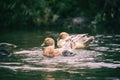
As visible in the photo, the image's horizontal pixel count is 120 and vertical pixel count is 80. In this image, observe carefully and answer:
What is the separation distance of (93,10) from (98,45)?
16.9 m

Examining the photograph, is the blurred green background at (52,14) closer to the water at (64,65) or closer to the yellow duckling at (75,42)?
the yellow duckling at (75,42)

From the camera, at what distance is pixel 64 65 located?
1669cm

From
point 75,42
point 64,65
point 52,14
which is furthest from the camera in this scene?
point 52,14

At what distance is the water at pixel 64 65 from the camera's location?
49.2ft

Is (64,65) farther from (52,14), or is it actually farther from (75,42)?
(52,14)

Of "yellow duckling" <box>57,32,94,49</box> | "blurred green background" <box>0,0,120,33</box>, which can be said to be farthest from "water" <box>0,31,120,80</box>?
"blurred green background" <box>0,0,120,33</box>

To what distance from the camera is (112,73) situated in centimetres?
1525

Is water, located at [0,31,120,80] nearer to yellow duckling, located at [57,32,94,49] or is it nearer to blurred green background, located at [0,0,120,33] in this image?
yellow duckling, located at [57,32,94,49]

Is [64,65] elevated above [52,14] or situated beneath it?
Answer: situated beneath

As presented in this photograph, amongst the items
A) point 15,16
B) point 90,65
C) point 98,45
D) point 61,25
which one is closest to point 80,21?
point 61,25

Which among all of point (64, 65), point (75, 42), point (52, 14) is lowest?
point (64, 65)

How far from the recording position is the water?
49.2 ft

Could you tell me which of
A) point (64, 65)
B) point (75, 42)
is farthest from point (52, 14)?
point (64, 65)

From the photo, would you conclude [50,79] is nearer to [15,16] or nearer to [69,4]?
[15,16]
